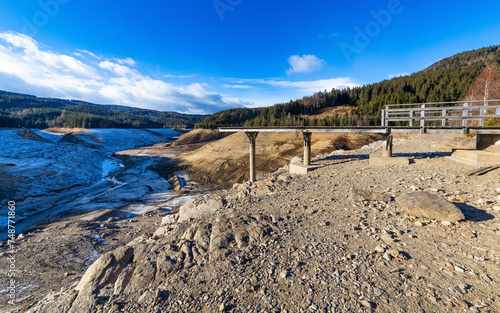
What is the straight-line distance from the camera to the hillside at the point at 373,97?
2719 inches

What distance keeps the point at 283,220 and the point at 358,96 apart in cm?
11586

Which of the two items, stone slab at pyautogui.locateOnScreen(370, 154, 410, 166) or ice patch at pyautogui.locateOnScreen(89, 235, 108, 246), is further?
stone slab at pyautogui.locateOnScreen(370, 154, 410, 166)

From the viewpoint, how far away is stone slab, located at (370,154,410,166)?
1333cm

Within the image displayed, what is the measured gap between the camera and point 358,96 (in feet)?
344

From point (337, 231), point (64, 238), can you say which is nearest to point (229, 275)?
point (337, 231)

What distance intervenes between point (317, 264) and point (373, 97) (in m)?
109

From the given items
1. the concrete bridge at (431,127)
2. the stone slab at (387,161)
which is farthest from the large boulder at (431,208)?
the stone slab at (387,161)

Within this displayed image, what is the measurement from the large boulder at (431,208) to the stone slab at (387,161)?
6881 millimetres

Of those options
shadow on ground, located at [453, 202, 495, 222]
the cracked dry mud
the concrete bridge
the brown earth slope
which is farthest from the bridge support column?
the brown earth slope

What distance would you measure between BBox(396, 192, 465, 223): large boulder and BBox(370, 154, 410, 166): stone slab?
22.6ft

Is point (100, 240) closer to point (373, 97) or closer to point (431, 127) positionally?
point (431, 127)

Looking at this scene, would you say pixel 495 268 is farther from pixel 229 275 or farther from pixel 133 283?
pixel 133 283

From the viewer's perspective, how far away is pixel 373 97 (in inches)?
3713

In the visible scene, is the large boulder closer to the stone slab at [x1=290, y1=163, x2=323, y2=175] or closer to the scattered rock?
the scattered rock
